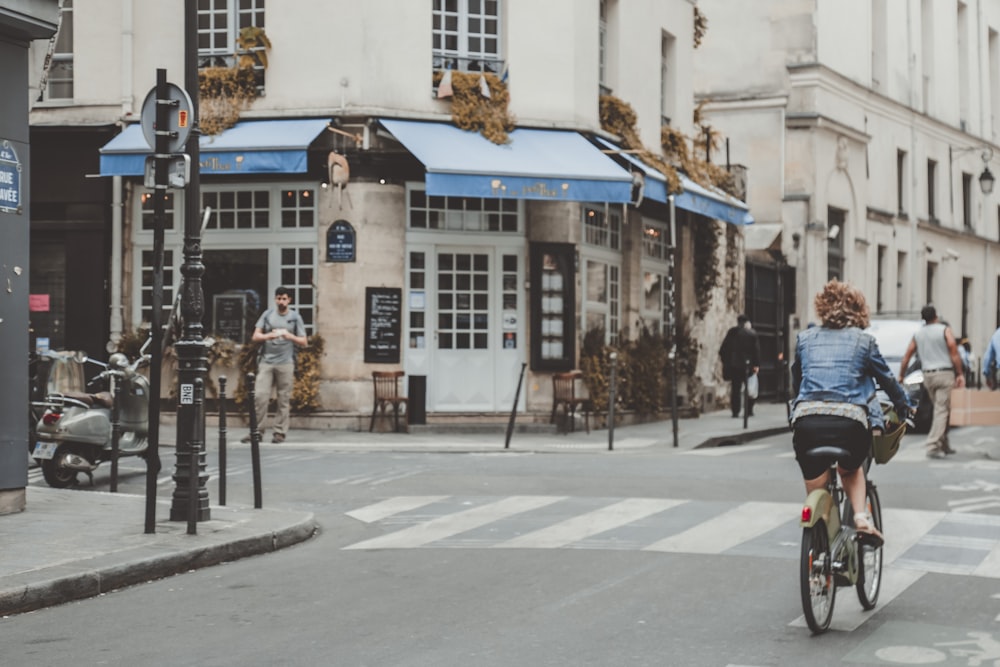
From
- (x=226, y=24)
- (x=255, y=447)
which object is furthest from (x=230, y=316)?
(x=255, y=447)

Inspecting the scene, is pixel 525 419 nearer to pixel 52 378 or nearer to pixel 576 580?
pixel 52 378

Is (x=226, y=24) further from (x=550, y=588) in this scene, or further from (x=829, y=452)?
(x=829, y=452)

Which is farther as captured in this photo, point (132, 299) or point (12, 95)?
point (132, 299)

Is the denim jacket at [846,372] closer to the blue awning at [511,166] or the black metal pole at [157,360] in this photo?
the black metal pole at [157,360]

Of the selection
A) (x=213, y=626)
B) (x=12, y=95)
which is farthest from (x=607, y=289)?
(x=213, y=626)

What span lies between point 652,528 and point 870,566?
3166 millimetres

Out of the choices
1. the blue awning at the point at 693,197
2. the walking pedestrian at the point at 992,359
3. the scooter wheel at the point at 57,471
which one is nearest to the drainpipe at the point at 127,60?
the blue awning at the point at 693,197

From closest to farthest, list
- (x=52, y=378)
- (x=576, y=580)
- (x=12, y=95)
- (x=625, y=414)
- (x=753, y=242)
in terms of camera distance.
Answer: (x=576, y=580) → (x=12, y=95) → (x=52, y=378) → (x=625, y=414) → (x=753, y=242)

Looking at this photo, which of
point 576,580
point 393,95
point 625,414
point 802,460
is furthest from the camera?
point 625,414

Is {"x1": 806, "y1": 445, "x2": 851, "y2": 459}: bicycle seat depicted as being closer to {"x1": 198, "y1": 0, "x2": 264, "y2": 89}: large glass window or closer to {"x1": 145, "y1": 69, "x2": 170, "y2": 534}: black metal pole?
{"x1": 145, "y1": 69, "x2": 170, "y2": 534}: black metal pole

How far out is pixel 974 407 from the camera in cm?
1855

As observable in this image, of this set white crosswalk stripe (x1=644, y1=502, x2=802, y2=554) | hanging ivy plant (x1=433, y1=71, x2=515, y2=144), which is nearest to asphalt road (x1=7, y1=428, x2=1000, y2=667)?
white crosswalk stripe (x1=644, y1=502, x2=802, y2=554)

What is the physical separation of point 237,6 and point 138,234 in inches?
139

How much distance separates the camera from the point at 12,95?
11.0 meters
